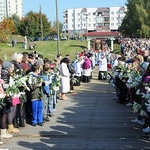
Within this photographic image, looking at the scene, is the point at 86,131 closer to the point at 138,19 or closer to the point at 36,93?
the point at 36,93

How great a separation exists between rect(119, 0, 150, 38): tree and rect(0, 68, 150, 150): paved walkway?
66080mm

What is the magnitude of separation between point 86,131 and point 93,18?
174 m

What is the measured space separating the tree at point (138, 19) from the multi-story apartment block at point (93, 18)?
302 ft

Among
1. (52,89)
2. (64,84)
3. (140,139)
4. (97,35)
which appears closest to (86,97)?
(64,84)

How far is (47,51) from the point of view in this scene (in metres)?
53.9

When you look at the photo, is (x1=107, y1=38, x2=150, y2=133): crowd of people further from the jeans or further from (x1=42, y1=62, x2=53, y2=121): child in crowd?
the jeans

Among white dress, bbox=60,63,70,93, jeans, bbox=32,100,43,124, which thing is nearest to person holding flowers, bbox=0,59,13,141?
jeans, bbox=32,100,43,124

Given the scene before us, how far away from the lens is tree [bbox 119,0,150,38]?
78.2 m

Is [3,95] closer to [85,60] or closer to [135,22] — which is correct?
[85,60]

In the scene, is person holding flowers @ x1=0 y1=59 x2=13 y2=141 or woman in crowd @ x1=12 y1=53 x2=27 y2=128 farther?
woman in crowd @ x1=12 y1=53 x2=27 y2=128

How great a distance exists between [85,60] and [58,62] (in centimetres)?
546

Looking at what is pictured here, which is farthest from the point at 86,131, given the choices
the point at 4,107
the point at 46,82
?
the point at 4,107

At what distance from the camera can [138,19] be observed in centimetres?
7938

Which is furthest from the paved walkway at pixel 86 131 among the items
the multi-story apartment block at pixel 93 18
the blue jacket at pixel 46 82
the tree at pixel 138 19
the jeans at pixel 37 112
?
the multi-story apartment block at pixel 93 18
